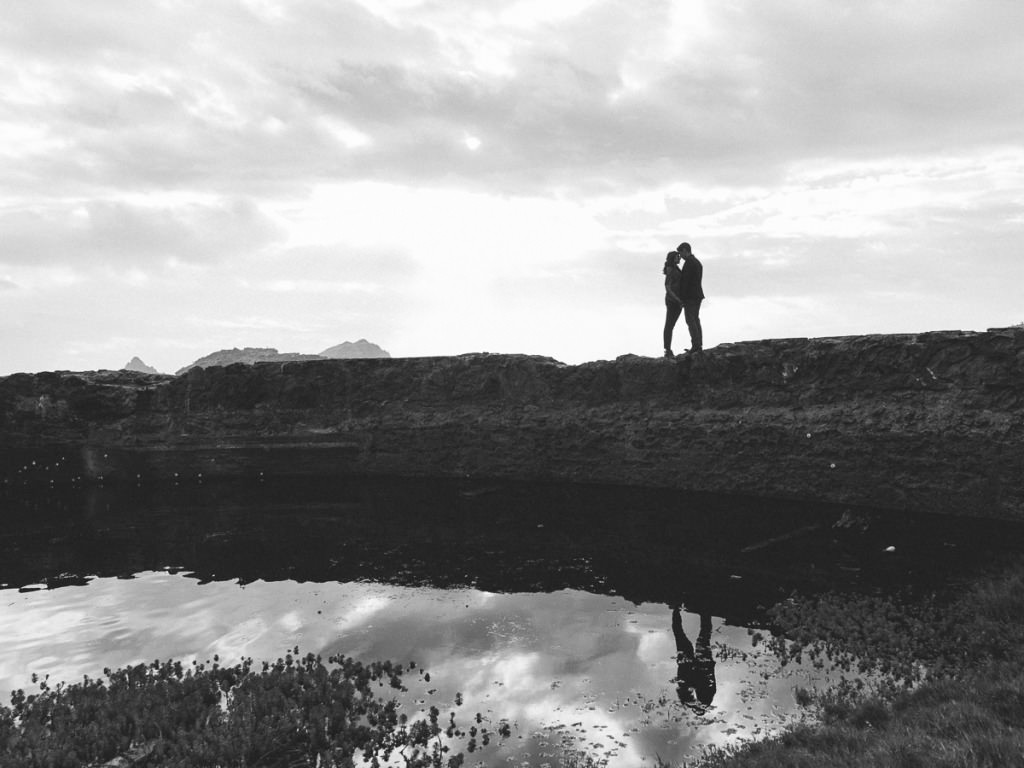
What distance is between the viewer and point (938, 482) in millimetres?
19953

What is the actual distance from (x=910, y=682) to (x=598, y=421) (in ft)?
53.9

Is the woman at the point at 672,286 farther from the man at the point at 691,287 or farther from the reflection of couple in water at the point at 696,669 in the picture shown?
the reflection of couple in water at the point at 696,669

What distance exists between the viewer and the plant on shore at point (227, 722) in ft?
27.8

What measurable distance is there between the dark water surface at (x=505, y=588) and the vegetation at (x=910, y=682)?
68 centimetres

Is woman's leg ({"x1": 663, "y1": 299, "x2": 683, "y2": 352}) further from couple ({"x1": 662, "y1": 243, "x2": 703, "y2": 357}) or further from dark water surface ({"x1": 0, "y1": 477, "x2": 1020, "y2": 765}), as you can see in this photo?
dark water surface ({"x1": 0, "y1": 477, "x2": 1020, "y2": 765})

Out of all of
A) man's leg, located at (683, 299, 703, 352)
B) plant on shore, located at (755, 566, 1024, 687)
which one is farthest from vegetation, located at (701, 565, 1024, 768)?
man's leg, located at (683, 299, 703, 352)

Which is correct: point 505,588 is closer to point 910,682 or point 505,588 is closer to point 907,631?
point 907,631

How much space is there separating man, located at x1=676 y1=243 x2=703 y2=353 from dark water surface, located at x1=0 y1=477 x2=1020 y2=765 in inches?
241

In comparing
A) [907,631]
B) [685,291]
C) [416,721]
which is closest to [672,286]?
[685,291]

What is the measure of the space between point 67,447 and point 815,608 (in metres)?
31.2

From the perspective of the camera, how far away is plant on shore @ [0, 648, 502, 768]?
27.8 feet

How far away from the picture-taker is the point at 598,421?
1011 inches

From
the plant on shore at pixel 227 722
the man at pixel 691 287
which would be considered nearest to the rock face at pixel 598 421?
the man at pixel 691 287

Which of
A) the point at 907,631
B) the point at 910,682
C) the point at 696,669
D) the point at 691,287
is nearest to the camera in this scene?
the point at 910,682
